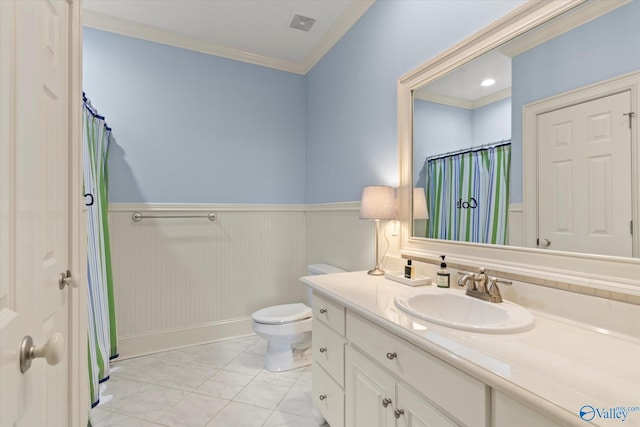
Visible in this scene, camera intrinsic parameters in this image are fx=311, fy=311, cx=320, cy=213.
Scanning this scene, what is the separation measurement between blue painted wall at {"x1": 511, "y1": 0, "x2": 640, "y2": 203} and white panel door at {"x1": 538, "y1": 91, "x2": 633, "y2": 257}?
0.27ft

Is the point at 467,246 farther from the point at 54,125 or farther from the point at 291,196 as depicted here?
the point at 291,196

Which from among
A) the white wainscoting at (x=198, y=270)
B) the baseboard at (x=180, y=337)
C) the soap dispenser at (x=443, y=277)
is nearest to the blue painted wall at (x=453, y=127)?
the soap dispenser at (x=443, y=277)

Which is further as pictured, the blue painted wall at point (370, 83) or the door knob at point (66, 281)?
the blue painted wall at point (370, 83)

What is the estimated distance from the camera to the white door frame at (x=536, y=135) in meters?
0.91

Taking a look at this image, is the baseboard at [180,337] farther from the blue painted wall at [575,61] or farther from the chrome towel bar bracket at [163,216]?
the blue painted wall at [575,61]

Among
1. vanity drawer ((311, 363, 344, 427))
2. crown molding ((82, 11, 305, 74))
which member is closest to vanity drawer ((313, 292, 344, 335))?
vanity drawer ((311, 363, 344, 427))

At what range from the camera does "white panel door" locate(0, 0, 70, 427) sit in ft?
1.76

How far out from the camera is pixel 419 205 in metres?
1.73

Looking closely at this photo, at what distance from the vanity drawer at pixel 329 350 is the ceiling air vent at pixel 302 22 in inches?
86.6

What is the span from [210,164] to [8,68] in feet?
7.47

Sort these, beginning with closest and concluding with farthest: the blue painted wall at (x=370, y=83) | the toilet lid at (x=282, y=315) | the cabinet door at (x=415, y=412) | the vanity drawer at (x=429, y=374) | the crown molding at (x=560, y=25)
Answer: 1. the vanity drawer at (x=429, y=374)
2. the cabinet door at (x=415, y=412)
3. the crown molding at (x=560, y=25)
4. the blue painted wall at (x=370, y=83)
5. the toilet lid at (x=282, y=315)

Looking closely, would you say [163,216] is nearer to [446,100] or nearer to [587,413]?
[446,100]

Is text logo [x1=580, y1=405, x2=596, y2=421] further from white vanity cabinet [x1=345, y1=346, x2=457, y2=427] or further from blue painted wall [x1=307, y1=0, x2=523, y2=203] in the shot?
blue painted wall [x1=307, y1=0, x2=523, y2=203]

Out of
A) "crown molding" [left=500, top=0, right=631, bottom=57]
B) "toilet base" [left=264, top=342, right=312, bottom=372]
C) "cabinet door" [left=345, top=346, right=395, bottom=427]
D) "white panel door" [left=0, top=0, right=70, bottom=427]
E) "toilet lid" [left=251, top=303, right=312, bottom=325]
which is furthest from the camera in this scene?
"toilet base" [left=264, top=342, right=312, bottom=372]
